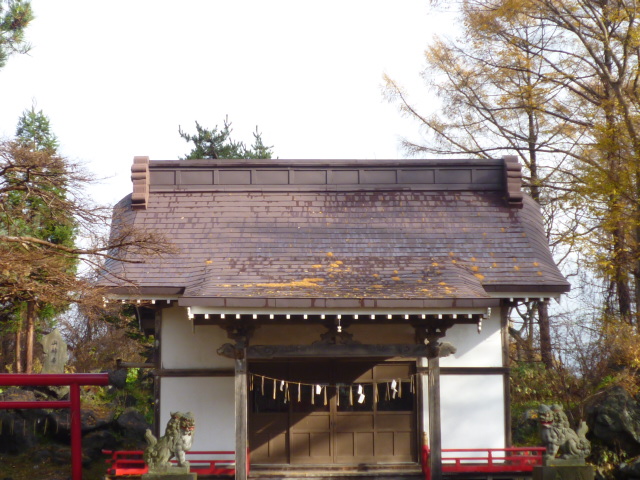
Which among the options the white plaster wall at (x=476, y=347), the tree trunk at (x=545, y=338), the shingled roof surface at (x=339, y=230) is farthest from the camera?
the tree trunk at (x=545, y=338)

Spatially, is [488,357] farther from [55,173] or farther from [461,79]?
[461,79]

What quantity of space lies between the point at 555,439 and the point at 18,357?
17.2 meters

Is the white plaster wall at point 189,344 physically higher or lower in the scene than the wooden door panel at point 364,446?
higher

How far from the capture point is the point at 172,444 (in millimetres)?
10906

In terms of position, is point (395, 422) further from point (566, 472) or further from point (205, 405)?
point (205, 405)

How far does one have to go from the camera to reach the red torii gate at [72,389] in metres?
13.2

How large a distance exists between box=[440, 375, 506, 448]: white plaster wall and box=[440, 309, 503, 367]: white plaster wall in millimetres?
220

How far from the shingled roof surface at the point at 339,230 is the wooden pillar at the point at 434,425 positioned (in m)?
1.18

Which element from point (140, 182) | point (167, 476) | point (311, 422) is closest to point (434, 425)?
point (311, 422)

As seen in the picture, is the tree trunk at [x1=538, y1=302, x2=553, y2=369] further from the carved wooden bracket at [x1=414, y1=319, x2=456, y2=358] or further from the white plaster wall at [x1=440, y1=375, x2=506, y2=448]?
the carved wooden bracket at [x1=414, y1=319, x2=456, y2=358]

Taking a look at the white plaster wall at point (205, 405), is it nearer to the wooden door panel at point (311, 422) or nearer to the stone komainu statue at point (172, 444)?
the wooden door panel at point (311, 422)

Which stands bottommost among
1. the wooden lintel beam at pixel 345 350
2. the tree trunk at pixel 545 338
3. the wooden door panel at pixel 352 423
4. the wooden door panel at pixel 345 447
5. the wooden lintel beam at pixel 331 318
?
the wooden door panel at pixel 345 447

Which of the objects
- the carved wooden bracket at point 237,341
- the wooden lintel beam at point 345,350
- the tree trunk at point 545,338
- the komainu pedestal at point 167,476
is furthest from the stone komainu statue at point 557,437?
the tree trunk at point 545,338

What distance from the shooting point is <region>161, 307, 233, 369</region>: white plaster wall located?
12.5 meters
